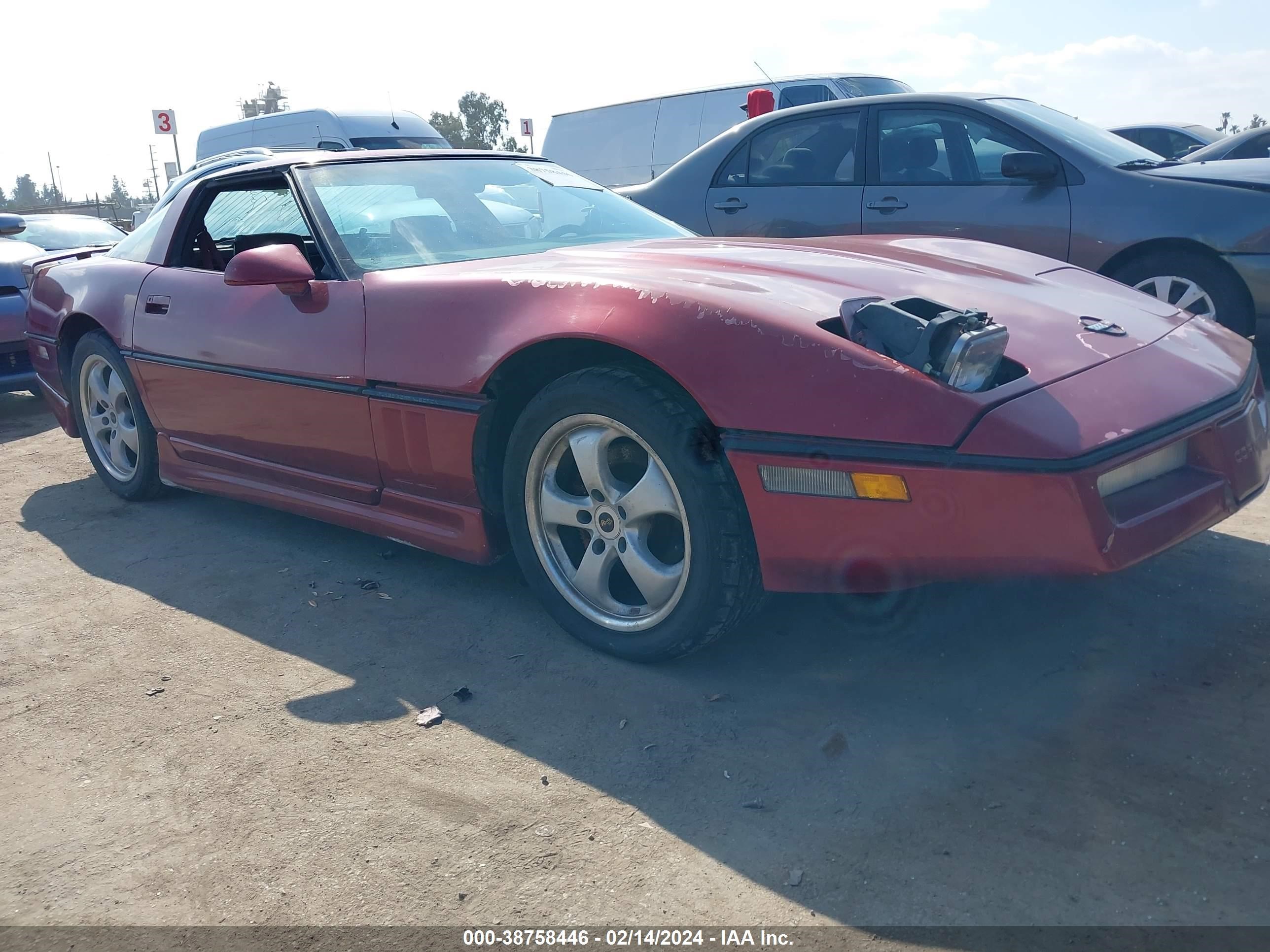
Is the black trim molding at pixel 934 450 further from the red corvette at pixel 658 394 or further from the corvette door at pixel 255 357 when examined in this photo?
the corvette door at pixel 255 357

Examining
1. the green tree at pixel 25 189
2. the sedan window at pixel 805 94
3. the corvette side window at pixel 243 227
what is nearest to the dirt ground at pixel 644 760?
the corvette side window at pixel 243 227

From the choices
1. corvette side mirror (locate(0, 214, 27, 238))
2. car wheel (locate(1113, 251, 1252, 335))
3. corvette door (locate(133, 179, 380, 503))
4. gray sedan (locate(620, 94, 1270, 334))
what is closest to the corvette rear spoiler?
corvette door (locate(133, 179, 380, 503))

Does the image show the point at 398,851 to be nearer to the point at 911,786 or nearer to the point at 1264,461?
the point at 911,786

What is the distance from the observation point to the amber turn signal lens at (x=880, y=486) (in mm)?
2143

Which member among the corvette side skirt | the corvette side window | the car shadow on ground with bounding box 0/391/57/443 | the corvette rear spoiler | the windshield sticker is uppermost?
the windshield sticker

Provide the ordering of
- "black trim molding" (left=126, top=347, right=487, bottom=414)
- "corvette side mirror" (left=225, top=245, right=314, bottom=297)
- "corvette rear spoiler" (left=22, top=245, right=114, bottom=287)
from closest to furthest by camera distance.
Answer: "black trim molding" (left=126, top=347, right=487, bottom=414) < "corvette side mirror" (left=225, top=245, right=314, bottom=297) < "corvette rear spoiler" (left=22, top=245, right=114, bottom=287)

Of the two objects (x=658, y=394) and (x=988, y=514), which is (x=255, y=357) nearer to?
(x=658, y=394)

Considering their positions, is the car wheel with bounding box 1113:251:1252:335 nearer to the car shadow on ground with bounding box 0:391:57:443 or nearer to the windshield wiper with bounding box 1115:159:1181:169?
the windshield wiper with bounding box 1115:159:1181:169

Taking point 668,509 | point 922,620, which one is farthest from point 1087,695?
point 668,509

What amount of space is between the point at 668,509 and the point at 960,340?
2.55 ft

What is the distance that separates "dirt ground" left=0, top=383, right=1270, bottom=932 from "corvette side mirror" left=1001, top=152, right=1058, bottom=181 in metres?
2.25

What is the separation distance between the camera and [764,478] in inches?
90.5

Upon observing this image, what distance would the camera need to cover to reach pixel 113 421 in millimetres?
4410

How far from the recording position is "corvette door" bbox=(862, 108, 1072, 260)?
200 inches
